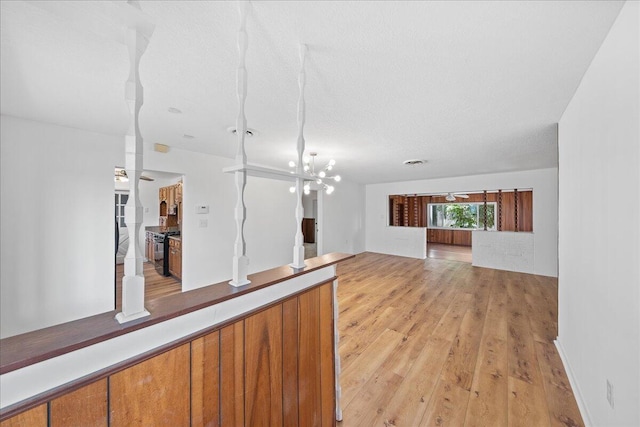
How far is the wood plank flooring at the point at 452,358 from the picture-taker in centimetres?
164

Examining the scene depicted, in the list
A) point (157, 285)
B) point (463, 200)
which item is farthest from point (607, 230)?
point (463, 200)

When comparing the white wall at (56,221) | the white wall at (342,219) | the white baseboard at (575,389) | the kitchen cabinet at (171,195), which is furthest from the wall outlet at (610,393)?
the kitchen cabinet at (171,195)

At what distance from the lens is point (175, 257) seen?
15.8 feet

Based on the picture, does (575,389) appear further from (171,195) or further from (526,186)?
(171,195)

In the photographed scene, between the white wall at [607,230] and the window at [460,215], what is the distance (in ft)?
25.9

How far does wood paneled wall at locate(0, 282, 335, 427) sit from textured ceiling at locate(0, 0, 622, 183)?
40.1 inches

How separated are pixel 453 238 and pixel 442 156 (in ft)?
23.4

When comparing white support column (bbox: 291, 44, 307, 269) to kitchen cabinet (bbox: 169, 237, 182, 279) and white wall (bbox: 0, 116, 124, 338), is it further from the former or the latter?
kitchen cabinet (bbox: 169, 237, 182, 279)

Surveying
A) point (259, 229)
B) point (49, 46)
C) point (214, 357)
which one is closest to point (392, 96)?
point (214, 357)

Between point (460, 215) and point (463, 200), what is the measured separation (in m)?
0.68

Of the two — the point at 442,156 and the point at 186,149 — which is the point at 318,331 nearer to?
the point at 186,149

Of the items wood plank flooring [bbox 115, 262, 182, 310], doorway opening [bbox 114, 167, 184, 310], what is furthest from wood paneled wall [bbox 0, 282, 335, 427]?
wood plank flooring [bbox 115, 262, 182, 310]

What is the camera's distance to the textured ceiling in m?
1.16

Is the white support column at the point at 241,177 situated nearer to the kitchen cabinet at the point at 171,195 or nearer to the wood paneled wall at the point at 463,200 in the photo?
the kitchen cabinet at the point at 171,195
